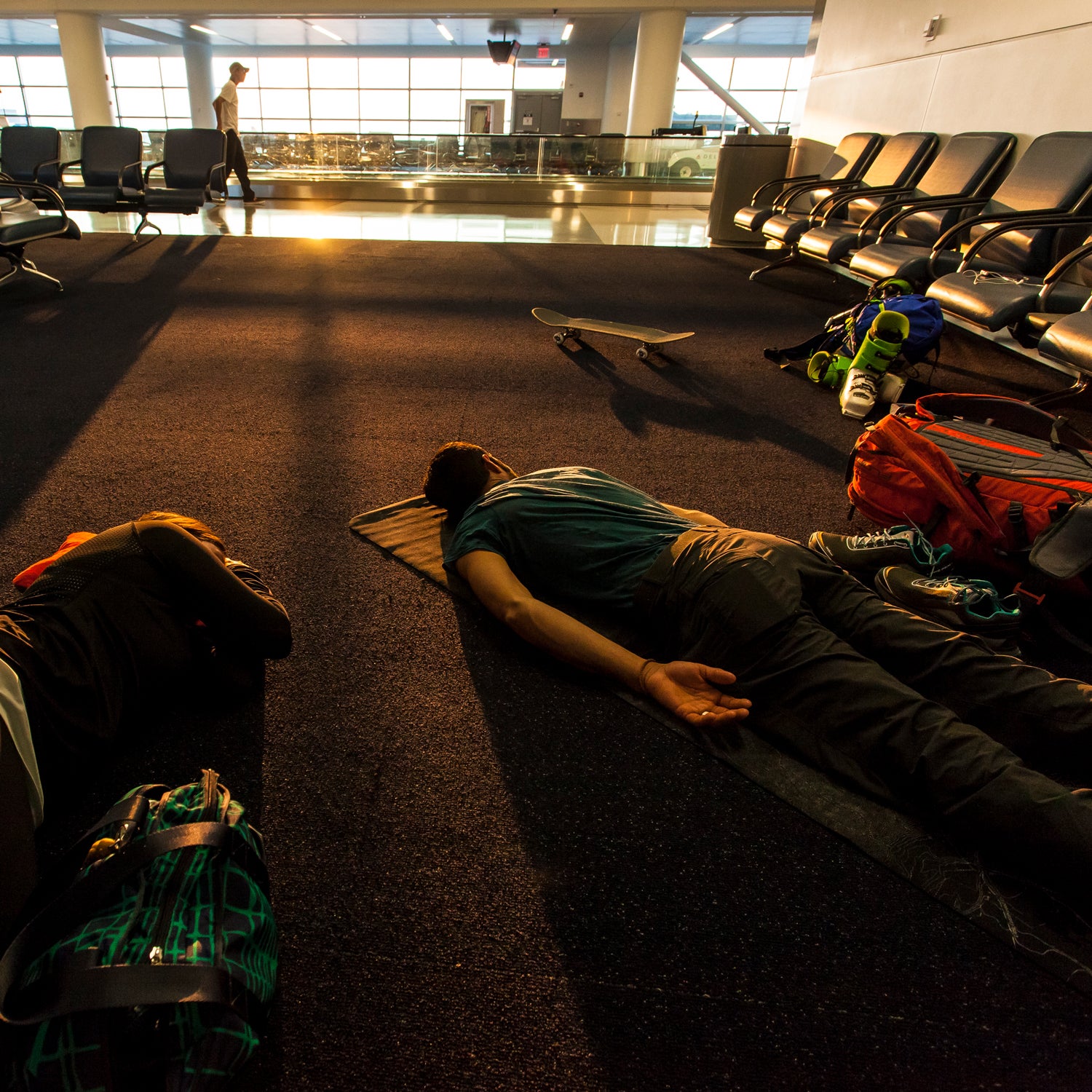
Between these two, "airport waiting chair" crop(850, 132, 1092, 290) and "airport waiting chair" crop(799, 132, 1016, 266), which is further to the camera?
"airport waiting chair" crop(799, 132, 1016, 266)

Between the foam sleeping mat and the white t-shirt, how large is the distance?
30.2ft

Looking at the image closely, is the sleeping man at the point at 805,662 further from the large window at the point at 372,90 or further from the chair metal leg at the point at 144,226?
Answer: the large window at the point at 372,90

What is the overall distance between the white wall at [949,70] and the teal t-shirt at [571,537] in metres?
4.05

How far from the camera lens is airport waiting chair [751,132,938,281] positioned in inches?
192

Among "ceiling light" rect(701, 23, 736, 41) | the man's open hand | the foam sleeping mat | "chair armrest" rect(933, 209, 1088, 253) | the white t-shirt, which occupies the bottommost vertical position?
the foam sleeping mat

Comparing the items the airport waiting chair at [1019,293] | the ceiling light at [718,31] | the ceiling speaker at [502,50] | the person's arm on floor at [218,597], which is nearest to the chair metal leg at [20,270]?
the person's arm on floor at [218,597]

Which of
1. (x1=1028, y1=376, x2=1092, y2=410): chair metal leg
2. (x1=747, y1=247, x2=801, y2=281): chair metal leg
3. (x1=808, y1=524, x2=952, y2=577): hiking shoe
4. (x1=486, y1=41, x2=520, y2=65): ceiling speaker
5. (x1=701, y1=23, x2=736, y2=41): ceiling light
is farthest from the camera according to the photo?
(x1=486, y1=41, x2=520, y2=65): ceiling speaker

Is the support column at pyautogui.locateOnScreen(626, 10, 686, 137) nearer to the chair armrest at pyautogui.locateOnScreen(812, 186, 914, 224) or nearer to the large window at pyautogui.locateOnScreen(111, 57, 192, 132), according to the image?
the chair armrest at pyautogui.locateOnScreen(812, 186, 914, 224)

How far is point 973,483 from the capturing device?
1.94 m

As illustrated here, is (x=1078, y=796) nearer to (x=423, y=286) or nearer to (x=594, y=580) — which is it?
(x=594, y=580)

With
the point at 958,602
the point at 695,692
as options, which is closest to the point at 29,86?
the point at 695,692

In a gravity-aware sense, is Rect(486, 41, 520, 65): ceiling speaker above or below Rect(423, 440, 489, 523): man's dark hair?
above

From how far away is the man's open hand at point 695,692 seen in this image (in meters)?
1.31

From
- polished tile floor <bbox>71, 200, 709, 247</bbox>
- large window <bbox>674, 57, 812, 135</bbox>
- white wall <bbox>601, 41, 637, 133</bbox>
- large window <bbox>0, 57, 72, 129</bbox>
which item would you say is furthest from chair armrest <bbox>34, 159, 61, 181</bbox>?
large window <bbox>0, 57, 72, 129</bbox>
